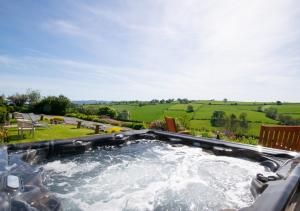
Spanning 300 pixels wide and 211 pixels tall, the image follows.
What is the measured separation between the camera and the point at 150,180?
3.01m

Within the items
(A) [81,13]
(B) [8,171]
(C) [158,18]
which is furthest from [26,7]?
(B) [8,171]

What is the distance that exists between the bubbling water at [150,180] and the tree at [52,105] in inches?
621

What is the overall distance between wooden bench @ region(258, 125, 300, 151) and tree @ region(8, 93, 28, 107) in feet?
68.3

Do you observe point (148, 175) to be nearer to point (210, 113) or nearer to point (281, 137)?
point (281, 137)

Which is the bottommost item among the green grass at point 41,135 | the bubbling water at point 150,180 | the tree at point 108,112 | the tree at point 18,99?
the green grass at point 41,135

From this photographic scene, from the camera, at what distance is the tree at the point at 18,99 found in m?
19.2

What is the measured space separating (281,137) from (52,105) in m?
18.1

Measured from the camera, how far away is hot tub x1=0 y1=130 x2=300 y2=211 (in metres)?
1.78

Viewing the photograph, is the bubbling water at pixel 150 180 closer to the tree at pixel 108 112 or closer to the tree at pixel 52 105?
the tree at pixel 108 112

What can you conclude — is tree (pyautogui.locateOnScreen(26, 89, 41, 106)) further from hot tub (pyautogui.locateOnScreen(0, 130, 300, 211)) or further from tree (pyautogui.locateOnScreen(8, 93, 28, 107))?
hot tub (pyautogui.locateOnScreen(0, 130, 300, 211))

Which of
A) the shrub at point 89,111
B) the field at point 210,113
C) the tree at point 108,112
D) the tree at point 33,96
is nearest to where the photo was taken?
the tree at point 108,112

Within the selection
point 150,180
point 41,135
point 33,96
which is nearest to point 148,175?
point 150,180

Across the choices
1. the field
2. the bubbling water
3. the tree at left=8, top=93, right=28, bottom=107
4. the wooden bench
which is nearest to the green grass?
the bubbling water

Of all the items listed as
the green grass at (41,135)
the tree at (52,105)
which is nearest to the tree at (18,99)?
the tree at (52,105)
